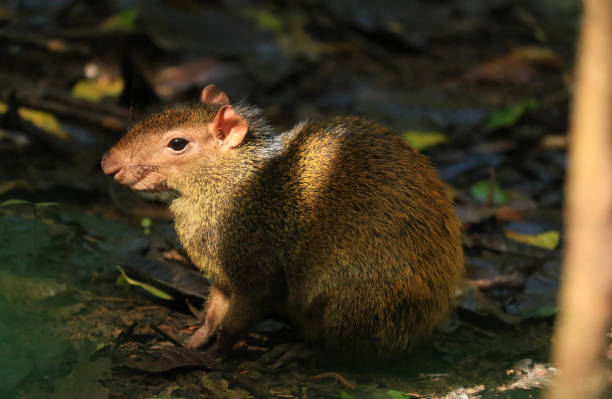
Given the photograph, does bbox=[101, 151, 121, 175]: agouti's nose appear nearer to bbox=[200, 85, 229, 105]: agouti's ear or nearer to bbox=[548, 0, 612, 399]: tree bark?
bbox=[200, 85, 229, 105]: agouti's ear

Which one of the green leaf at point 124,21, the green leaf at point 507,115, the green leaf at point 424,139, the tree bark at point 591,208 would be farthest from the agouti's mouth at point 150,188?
the green leaf at point 507,115

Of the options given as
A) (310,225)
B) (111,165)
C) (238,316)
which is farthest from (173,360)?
(111,165)

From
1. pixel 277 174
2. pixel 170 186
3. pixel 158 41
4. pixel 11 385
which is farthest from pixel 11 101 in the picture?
pixel 11 385

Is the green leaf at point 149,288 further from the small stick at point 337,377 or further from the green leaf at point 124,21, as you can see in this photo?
the green leaf at point 124,21

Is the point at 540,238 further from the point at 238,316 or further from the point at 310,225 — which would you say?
the point at 238,316

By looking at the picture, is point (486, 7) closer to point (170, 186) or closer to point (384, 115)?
point (384, 115)

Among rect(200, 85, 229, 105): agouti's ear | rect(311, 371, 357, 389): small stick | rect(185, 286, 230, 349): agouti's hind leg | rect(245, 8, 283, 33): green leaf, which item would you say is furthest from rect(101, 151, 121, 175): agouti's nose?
rect(245, 8, 283, 33): green leaf
